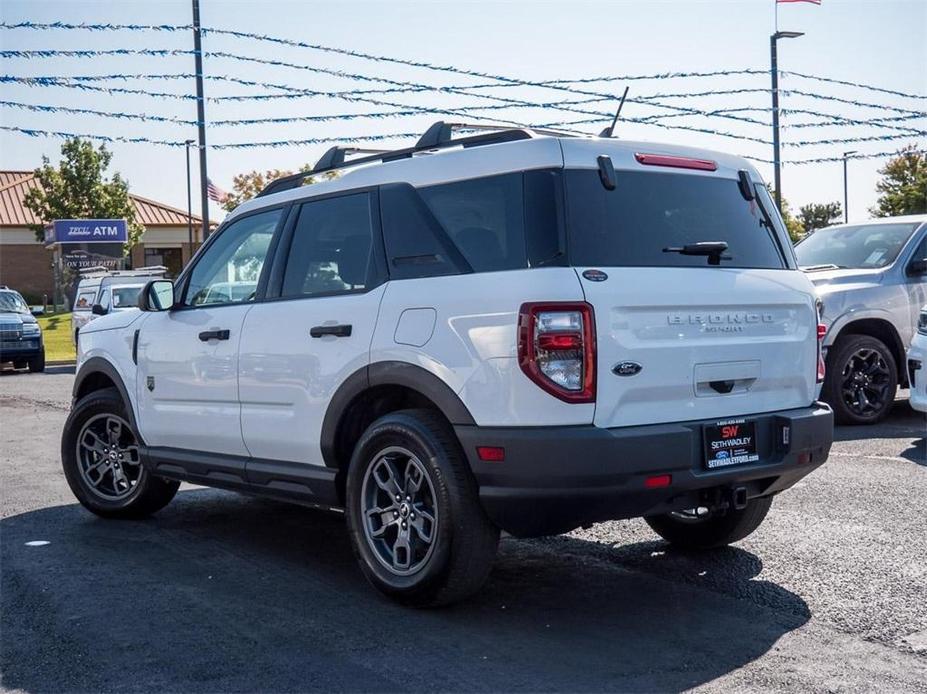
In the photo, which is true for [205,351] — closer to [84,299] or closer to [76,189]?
[84,299]

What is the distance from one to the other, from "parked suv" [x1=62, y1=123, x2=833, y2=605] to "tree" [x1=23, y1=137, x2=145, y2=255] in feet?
187

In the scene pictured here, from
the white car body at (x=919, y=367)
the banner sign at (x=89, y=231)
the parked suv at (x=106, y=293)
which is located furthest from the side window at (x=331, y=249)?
the banner sign at (x=89, y=231)

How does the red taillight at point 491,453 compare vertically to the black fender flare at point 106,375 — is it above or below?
below

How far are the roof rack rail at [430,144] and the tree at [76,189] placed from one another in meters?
56.7

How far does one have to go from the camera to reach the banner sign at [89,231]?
177ft

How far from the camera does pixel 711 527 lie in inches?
233

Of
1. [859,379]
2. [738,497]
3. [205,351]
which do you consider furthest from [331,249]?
[859,379]

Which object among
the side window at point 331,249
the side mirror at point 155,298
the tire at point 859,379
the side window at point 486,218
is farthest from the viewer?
the tire at point 859,379

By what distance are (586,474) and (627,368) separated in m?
0.46

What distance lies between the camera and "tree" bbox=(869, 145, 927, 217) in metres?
44.2

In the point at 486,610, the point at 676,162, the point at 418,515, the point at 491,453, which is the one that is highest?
the point at 676,162

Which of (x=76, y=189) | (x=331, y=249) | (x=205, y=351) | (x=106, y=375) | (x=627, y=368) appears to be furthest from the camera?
(x=76, y=189)

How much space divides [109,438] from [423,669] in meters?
3.86

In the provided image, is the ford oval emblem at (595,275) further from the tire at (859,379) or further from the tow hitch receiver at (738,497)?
the tire at (859,379)
